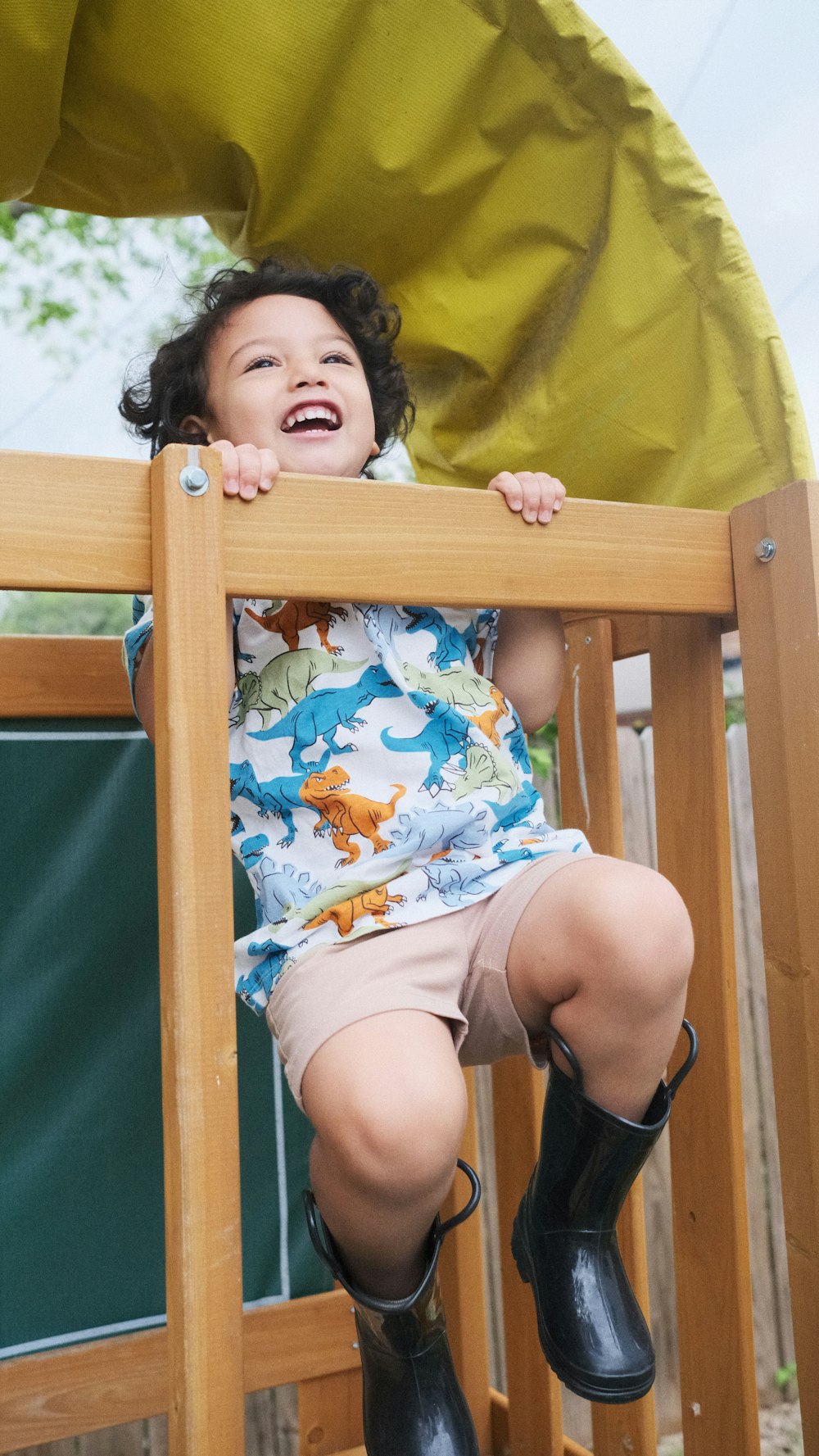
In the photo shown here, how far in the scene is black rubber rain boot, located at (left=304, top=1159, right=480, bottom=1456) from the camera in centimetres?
105

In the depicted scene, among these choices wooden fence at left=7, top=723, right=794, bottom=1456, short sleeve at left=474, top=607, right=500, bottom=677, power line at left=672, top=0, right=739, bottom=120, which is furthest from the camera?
power line at left=672, top=0, right=739, bottom=120

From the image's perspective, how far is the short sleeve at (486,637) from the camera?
1.45 m

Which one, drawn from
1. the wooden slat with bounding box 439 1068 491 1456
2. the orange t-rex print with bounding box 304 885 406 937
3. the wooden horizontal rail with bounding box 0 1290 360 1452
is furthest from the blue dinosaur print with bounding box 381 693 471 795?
the wooden horizontal rail with bounding box 0 1290 360 1452

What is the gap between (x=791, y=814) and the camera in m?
1.25

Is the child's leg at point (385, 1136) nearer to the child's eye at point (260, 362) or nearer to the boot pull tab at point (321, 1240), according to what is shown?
the boot pull tab at point (321, 1240)

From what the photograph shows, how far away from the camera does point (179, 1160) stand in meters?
0.91

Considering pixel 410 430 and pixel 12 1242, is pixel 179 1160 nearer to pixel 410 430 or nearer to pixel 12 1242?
pixel 12 1242

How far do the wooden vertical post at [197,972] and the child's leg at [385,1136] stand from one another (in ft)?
0.34

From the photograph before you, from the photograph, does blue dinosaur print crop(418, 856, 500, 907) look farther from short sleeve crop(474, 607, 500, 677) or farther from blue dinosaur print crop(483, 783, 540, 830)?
short sleeve crop(474, 607, 500, 677)

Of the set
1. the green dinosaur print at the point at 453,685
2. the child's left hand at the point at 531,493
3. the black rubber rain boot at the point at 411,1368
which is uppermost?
the child's left hand at the point at 531,493

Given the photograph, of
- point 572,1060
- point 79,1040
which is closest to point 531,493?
point 572,1060

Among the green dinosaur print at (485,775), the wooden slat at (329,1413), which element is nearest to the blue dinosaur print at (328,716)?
the green dinosaur print at (485,775)

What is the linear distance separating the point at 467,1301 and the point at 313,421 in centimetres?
129

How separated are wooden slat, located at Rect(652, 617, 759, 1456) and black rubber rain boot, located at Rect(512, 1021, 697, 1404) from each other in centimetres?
23
